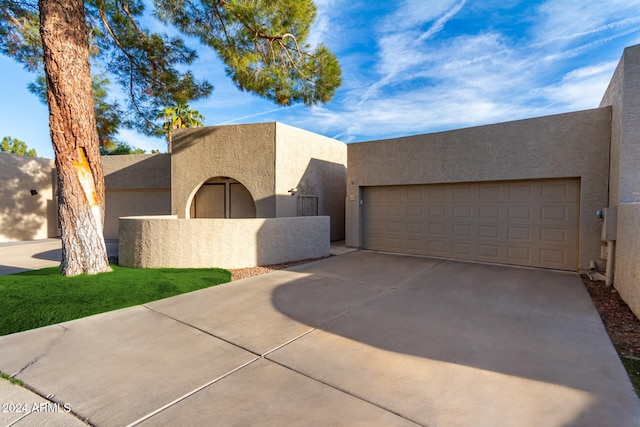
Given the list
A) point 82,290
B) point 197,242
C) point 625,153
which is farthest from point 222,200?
point 625,153

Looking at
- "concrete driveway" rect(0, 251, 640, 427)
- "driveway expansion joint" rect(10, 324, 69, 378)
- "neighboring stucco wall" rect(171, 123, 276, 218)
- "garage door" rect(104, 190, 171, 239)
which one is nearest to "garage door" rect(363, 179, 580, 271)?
"concrete driveway" rect(0, 251, 640, 427)

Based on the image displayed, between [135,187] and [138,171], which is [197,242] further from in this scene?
[138,171]

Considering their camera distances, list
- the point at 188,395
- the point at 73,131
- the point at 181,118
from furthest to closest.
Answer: the point at 181,118 → the point at 73,131 → the point at 188,395

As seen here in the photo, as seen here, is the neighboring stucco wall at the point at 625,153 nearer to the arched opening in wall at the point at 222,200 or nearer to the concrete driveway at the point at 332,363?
the concrete driveway at the point at 332,363

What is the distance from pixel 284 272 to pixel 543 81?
1035 centimetres

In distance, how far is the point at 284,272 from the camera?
7.66 metres

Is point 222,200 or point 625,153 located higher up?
point 625,153

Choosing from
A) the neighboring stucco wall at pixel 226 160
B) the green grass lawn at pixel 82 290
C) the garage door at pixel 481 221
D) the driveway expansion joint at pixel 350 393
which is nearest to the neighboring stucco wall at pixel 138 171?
the neighboring stucco wall at pixel 226 160

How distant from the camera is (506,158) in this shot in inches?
333

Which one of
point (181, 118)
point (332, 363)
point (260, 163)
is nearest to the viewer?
point (332, 363)

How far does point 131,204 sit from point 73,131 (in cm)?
892

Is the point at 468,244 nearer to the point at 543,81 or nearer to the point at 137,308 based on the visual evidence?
the point at 543,81

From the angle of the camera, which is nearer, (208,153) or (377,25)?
(377,25)

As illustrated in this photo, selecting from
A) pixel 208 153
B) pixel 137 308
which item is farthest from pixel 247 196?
pixel 137 308
